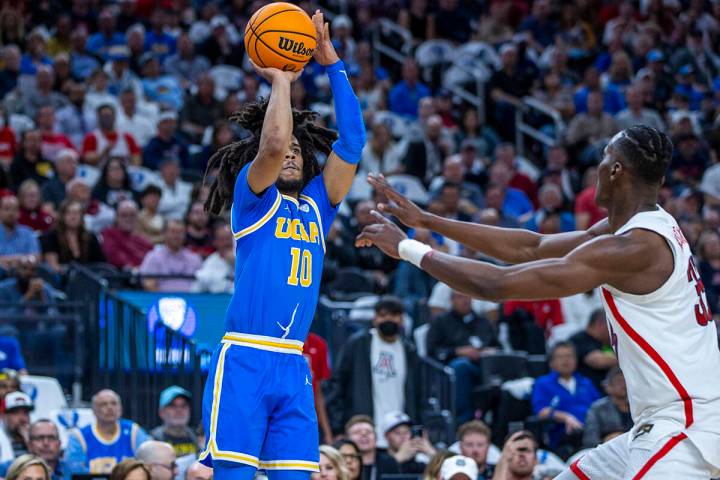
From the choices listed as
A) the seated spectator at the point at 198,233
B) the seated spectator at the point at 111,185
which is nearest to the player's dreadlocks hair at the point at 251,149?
the seated spectator at the point at 198,233

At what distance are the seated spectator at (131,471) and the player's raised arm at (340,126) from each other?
298 cm

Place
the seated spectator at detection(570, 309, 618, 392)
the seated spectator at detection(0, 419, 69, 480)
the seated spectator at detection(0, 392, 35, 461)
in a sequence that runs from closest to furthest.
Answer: the seated spectator at detection(0, 419, 69, 480)
the seated spectator at detection(0, 392, 35, 461)
the seated spectator at detection(570, 309, 618, 392)

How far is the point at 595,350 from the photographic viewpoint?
44.9 ft

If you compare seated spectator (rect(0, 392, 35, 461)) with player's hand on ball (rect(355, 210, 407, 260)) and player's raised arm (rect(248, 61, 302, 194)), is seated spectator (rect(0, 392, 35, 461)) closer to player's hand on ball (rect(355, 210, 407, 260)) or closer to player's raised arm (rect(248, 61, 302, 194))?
player's raised arm (rect(248, 61, 302, 194))

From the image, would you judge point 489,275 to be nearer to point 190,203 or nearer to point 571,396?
point 571,396

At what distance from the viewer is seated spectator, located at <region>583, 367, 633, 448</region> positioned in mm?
12211

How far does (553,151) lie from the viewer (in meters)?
18.5

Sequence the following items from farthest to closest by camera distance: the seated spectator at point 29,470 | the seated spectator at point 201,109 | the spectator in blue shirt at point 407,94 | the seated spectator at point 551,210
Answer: the spectator in blue shirt at point 407,94, the seated spectator at point 201,109, the seated spectator at point 551,210, the seated spectator at point 29,470

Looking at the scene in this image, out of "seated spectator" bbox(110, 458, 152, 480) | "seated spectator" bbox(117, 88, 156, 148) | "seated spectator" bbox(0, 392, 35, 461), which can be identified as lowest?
"seated spectator" bbox(110, 458, 152, 480)

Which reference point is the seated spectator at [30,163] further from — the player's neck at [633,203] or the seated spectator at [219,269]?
the player's neck at [633,203]

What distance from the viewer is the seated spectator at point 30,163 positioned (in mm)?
15164

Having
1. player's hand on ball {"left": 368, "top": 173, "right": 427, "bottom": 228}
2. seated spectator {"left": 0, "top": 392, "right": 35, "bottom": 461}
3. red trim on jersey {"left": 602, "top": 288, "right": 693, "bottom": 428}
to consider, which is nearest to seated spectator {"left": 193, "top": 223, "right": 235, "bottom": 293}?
seated spectator {"left": 0, "top": 392, "right": 35, "bottom": 461}

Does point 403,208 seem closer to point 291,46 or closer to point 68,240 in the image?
point 291,46

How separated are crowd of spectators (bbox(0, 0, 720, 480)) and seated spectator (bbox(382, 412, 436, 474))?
2cm
